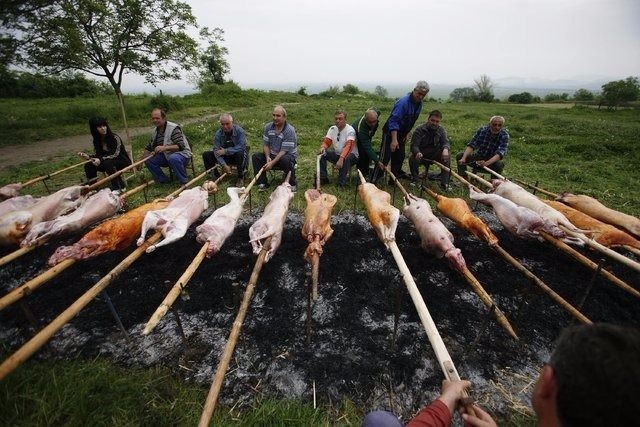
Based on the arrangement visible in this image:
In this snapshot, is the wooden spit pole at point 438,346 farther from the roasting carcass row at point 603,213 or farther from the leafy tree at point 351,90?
the leafy tree at point 351,90

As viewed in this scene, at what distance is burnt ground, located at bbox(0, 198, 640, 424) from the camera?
3.15 metres

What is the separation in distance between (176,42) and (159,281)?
904cm

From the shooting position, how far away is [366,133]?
865cm

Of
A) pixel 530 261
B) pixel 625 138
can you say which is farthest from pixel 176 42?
pixel 625 138

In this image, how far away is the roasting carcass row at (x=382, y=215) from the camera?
14.6 feet

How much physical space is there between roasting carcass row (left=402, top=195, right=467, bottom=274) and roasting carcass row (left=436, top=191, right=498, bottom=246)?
38 centimetres

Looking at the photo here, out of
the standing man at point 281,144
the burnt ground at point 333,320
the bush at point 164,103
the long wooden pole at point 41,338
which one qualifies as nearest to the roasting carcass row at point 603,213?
the burnt ground at point 333,320

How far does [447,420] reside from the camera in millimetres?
1998

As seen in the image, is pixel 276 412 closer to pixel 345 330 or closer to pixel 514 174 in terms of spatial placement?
pixel 345 330

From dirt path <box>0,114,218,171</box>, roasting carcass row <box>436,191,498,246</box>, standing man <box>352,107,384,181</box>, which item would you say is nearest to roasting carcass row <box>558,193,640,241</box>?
roasting carcass row <box>436,191,498,246</box>

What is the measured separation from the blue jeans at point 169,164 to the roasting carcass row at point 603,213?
869cm

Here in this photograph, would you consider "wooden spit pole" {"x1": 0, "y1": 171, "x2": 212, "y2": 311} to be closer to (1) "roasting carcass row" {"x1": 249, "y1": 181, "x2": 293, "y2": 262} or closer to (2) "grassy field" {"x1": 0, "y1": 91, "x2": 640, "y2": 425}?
(2) "grassy field" {"x1": 0, "y1": 91, "x2": 640, "y2": 425}

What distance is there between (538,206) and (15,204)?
8.68m

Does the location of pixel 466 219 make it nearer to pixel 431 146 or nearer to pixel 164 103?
pixel 431 146
